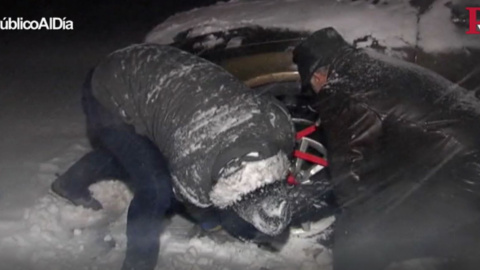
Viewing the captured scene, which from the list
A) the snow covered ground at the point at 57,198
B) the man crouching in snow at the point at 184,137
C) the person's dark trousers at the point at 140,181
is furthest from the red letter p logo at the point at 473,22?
the person's dark trousers at the point at 140,181

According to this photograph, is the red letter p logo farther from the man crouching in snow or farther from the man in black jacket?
the man crouching in snow

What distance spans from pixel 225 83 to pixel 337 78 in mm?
422

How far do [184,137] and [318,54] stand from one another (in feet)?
2.05

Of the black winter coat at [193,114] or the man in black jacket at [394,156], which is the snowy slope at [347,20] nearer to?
the man in black jacket at [394,156]

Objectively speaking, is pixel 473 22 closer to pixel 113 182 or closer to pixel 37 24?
pixel 113 182

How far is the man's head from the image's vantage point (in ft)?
7.53

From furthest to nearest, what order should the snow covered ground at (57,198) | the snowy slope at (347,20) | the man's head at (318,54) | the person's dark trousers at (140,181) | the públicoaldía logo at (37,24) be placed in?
1. the públicoaldía logo at (37,24)
2. the snow covered ground at (57,198)
3. the snowy slope at (347,20)
4. the person's dark trousers at (140,181)
5. the man's head at (318,54)

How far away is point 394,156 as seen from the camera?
2.16 metres

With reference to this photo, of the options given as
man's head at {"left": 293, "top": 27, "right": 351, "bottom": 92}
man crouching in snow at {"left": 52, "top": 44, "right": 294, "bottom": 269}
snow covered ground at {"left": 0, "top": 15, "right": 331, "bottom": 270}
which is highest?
man's head at {"left": 293, "top": 27, "right": 351, "bottom": 92}

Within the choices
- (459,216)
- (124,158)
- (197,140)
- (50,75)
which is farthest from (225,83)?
(50,75)

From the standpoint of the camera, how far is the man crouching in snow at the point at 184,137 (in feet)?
6.77

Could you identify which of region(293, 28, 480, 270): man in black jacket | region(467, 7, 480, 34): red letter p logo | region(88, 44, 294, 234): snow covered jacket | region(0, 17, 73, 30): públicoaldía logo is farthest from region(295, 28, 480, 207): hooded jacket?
region(0, 17, 73, 30): públicoaldía logo

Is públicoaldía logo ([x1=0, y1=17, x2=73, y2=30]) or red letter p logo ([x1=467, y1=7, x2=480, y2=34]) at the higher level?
red letter p logo ([x1=467, y1=7, x2=480, y2=34])

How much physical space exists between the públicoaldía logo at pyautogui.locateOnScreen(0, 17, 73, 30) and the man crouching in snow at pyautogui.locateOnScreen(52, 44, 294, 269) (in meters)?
0.61
